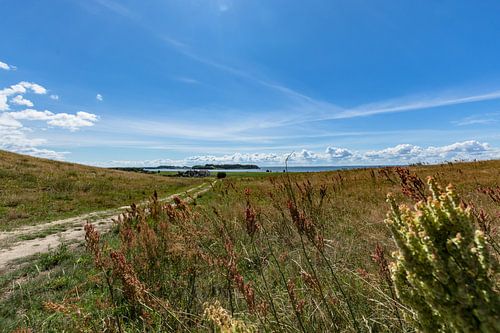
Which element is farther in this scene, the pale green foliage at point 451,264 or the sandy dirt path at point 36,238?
the sandy dirt path at point 36,238

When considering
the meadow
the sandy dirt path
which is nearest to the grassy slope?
the sandy dirt path

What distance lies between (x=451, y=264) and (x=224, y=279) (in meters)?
4.07

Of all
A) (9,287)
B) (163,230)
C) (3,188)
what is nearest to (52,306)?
(163,230)

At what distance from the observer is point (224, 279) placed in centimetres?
459

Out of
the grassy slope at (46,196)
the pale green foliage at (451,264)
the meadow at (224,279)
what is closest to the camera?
the pale green foliage at (451,264)

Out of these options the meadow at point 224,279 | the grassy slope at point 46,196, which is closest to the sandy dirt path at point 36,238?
the meadow at point 224,279

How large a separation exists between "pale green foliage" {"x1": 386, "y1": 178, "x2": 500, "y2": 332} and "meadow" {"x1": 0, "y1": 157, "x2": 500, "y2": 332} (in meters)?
0.50

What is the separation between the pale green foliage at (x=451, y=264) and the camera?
0.91 m

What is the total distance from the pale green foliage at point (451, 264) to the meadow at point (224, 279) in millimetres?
498

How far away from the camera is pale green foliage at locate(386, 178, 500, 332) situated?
0.91 meters

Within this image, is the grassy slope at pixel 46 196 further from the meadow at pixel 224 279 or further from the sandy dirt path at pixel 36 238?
the meadow at pixel 224 279

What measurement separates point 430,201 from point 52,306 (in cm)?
257

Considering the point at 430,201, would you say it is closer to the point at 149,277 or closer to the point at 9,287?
the point at 149,277

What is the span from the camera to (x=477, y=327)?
915 mm
